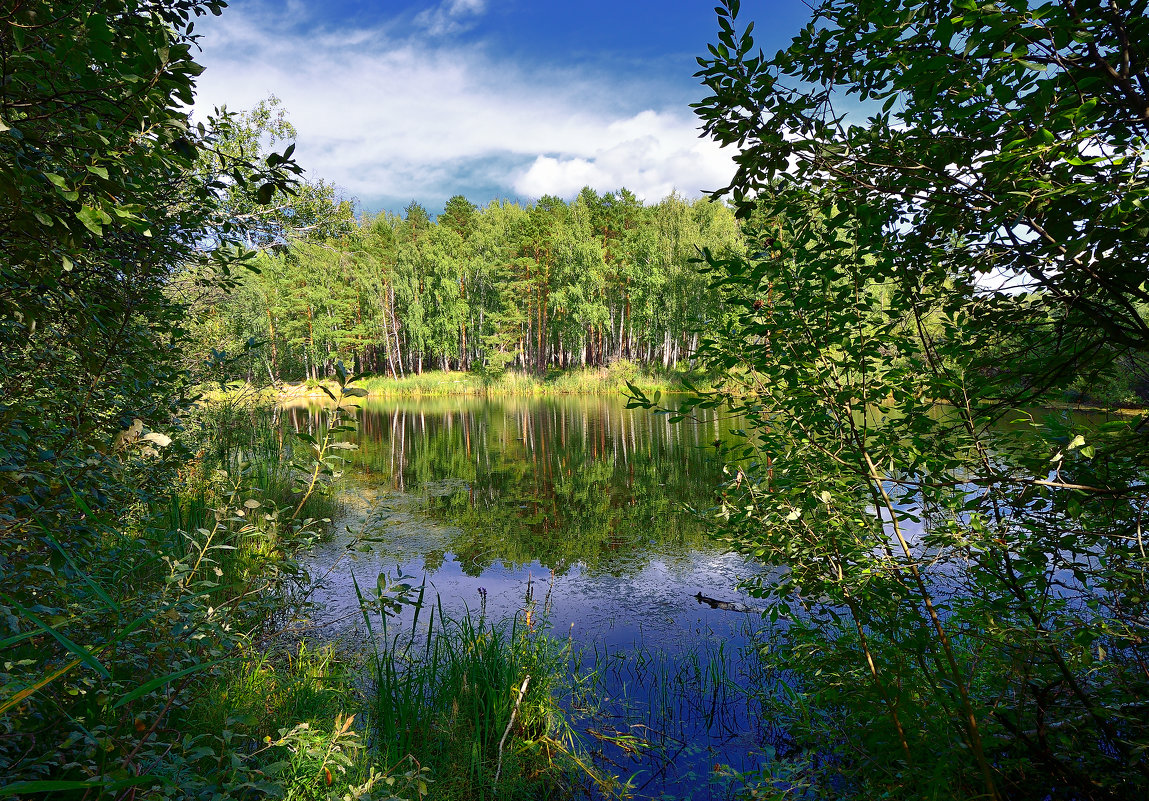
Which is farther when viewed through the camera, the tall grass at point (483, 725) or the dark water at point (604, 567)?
the dark water at point (604, 567)

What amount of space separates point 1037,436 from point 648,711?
3715 millimetres

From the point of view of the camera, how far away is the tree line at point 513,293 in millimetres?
40219

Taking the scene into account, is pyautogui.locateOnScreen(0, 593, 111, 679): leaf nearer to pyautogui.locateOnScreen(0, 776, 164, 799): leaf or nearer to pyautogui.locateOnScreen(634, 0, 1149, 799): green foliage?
pyautogui.locateOnScreen(0, 776, 164, 799): leaf

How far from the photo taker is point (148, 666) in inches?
92.3

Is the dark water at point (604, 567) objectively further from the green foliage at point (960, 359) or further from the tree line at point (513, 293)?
the tree line at point (513, 293)

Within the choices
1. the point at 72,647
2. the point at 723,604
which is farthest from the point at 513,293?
the point at 72,647

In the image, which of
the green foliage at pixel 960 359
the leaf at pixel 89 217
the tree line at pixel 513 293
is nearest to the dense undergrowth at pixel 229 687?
the leaf at pixel 89 217

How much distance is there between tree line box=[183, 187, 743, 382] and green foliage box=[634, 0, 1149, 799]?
121 ft

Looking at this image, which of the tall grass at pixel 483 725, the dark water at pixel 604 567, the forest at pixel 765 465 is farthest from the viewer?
the dark water at pixel 604 567

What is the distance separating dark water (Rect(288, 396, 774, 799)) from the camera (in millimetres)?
4379

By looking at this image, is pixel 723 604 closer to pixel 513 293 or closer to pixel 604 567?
pixel 604 567

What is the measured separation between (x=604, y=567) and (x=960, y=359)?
19.7 feet

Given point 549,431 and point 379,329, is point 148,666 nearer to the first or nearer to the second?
point 549,431

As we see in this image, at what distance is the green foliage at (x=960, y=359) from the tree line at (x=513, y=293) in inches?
1448
